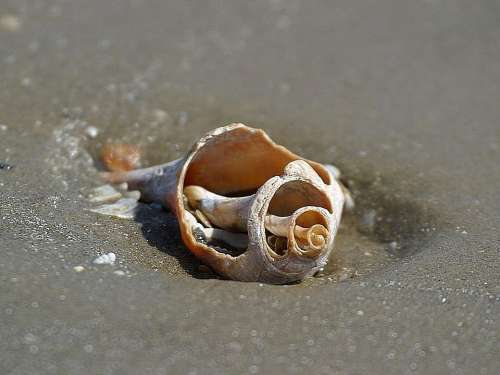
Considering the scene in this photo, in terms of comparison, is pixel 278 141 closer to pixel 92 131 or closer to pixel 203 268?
pixel 92 131

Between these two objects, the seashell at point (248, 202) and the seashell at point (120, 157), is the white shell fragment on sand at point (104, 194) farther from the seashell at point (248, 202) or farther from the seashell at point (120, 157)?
the seashell at point (120, 157)

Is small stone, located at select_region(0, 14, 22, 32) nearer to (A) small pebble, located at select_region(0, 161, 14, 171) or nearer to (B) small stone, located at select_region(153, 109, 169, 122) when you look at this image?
(B) small stone, located at select_region(153, 109, 169, 122)

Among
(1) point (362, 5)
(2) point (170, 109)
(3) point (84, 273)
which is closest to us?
(3) point (84, 273)

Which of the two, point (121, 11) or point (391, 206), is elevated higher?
point (121, 11)

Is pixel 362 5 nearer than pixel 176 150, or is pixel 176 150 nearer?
pixel 176 150

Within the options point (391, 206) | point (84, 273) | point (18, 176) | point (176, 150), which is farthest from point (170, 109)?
point (84, 273)

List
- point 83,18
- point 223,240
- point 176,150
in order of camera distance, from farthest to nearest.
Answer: point 83,18
point 176,150
point 223,240

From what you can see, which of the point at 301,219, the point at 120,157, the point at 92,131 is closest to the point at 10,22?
the point at 92,131

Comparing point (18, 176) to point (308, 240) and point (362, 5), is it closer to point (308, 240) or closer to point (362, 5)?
point (308, 240)
